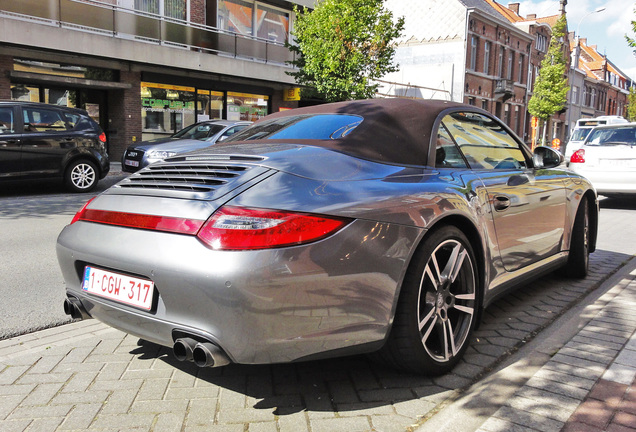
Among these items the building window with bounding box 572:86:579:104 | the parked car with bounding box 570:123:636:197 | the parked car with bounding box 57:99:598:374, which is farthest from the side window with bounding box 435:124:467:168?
the building window with bounding box 572:86:579:104

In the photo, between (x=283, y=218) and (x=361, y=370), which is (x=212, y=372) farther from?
(x=283, y=218)

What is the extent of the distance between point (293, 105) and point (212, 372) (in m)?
23.1

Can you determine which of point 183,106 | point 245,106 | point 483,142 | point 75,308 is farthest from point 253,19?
point 75,308

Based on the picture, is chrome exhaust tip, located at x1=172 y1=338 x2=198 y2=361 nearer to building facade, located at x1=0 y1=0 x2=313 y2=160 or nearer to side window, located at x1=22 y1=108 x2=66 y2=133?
side window, located at x1=22 y1=108 x2=66 y2=133

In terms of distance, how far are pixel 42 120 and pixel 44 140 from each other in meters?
0.39

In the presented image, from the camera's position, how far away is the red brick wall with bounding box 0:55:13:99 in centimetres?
1588

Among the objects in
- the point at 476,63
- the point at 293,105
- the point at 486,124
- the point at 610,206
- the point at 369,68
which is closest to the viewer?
the point at 486,124

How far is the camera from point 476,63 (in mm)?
36625

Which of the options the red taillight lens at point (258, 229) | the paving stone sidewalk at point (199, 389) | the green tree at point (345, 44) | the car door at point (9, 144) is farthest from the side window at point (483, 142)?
the green tree at point (345, 44)

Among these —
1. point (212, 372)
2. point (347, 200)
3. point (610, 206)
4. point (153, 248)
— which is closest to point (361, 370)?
point (212, 372)

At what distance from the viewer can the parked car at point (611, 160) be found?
34.8ft

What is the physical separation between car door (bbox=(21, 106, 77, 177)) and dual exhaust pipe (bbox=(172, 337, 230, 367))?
9.20 metres

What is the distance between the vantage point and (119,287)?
8.33 ft

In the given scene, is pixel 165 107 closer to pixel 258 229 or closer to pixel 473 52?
pixel 258 229
